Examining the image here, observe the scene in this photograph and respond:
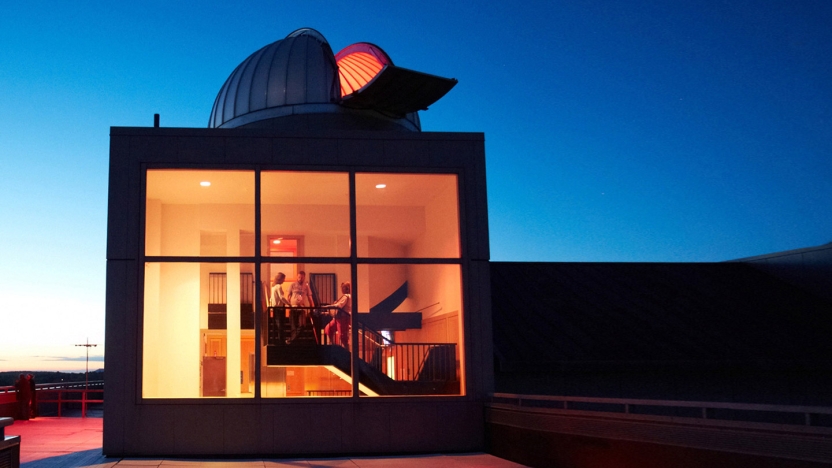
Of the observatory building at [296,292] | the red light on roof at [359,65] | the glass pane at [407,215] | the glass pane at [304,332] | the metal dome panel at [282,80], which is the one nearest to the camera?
the observatory building at [296,292]

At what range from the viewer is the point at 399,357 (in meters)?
13.2

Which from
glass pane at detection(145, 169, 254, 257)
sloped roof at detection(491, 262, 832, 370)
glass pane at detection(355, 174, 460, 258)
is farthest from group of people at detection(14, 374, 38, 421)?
sloped roof at detection(491, 262, 832, 370)

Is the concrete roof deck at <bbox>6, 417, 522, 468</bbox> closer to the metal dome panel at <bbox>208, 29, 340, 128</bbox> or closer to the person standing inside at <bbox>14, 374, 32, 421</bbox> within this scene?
the person standing inside at <bbox>14, 374, 32, 421</bbox>

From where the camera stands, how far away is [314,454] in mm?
12938

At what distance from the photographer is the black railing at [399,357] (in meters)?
13.2

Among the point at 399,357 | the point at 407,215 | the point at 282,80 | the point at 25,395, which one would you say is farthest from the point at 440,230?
the point at 25,395

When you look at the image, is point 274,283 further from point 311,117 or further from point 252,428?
point 311,117

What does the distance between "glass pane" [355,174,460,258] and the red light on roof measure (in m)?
2.74

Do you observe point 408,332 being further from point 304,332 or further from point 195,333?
point 195,333

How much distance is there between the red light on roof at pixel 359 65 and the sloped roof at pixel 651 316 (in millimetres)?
6182

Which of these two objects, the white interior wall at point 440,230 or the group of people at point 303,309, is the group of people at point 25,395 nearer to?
the group of people at point 303,309

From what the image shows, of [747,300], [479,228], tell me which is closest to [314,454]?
[479,228]

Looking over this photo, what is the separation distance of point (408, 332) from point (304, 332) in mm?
1711

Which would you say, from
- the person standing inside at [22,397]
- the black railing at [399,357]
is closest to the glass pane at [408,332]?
the black railing at [399,357]
